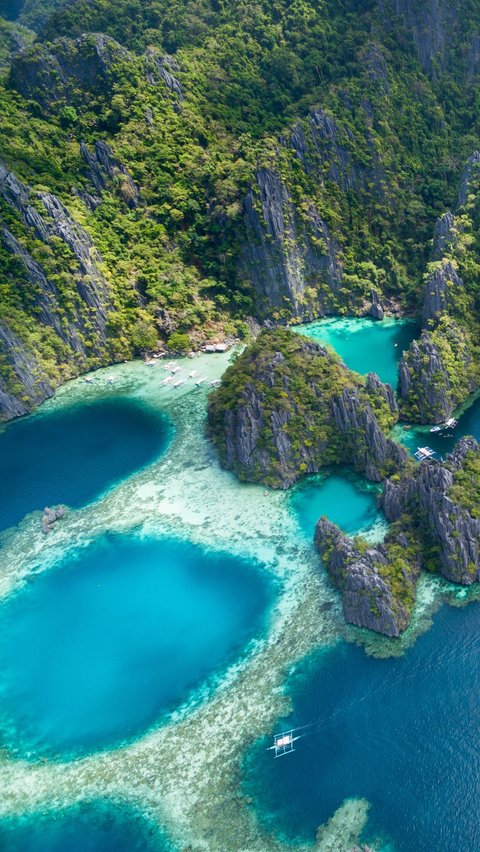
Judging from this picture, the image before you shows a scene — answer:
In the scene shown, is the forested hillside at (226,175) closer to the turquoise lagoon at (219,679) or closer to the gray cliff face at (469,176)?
the gray cliff face at (469,176)

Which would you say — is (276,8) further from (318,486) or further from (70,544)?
(70,544)

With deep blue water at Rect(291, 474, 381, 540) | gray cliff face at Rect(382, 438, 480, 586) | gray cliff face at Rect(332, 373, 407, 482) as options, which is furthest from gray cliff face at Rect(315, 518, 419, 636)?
gray cliff face at Rect(332, 373, 407, 482)

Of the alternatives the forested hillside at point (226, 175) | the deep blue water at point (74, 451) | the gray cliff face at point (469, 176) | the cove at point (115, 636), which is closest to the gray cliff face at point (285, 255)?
the forested hillside at point (226, 175)

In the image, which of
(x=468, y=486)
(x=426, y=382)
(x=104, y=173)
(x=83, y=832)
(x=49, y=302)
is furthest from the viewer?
(x=104, y=173)

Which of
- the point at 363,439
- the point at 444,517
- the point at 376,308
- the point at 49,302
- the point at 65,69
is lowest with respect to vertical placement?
the point at 444,517

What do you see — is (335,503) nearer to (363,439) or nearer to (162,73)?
(363,439)

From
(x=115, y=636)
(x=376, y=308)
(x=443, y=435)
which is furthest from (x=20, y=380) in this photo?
(x=443, y=435)

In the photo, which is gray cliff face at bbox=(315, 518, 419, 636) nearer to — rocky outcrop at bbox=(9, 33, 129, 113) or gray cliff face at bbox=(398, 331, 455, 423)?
gray cliff face at bbox=(398, 331, 455, 423)

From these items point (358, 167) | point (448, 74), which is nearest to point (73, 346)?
point (358, 167)
